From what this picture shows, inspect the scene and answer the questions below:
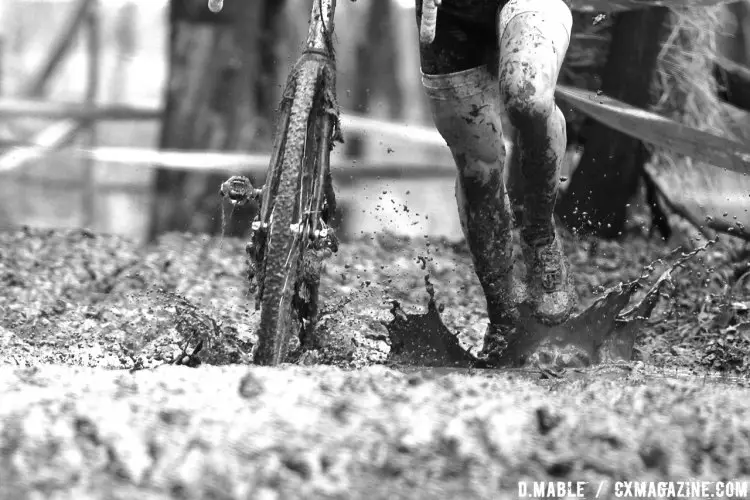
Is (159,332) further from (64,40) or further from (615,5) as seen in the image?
(64,40)

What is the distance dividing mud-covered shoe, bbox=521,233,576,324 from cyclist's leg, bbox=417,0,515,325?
183mm

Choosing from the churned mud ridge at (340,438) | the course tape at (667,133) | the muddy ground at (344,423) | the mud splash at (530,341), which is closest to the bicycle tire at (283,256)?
the muddy ground at (344,423)

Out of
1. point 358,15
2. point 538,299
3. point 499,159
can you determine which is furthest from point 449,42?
point 358,15

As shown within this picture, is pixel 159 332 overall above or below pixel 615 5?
below

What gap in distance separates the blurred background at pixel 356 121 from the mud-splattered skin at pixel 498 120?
15.4 inches

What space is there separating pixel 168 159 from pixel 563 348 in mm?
5796

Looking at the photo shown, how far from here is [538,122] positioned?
3580 millimetres

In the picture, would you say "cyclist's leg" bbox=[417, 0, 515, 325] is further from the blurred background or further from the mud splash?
the blurred background

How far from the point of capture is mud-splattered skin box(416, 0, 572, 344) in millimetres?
3574

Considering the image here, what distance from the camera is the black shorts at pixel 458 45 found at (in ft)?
12.8

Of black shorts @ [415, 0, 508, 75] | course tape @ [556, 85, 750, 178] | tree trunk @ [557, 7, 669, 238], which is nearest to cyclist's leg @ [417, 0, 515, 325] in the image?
black shorts @ [415, 0, 508, 75]

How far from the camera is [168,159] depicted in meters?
9.20

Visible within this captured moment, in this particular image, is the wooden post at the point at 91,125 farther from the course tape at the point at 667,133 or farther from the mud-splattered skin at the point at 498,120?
the mud-splattered skin at the point at 498,120

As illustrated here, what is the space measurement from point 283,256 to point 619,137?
3.65 metres
